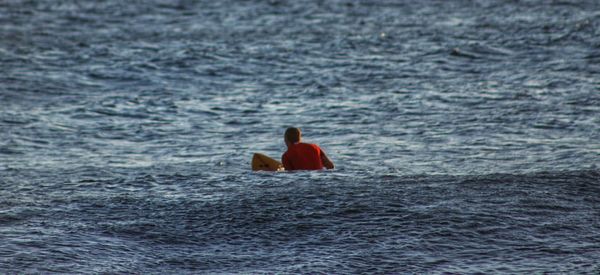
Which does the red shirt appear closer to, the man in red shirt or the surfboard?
the man in red shirt

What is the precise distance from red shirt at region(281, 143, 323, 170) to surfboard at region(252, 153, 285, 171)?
130 mm

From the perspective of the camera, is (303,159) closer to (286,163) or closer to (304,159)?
(304,159)

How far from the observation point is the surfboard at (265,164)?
15.8 metres

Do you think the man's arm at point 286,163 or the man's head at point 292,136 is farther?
the man's head at point 292,136

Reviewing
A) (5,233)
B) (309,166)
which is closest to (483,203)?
(309,166)

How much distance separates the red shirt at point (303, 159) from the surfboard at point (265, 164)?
0.13 metres

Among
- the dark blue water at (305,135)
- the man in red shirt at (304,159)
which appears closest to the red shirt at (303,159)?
the man in red shirt at (304,159)

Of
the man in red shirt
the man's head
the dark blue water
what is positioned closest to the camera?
the dark blue water

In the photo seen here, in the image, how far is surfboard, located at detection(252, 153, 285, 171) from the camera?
51.7 feet

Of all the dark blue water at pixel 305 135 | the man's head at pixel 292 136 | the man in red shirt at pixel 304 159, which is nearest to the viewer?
the dark blue water at pixel 305 135

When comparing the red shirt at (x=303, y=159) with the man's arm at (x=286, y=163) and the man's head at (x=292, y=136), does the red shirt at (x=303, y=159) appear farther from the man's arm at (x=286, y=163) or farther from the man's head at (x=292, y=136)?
the man's head at (x=292, y=136)

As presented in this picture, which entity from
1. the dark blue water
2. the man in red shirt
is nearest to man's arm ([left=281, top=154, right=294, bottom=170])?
the man in red shirt

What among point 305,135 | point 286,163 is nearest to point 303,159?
point 286,163

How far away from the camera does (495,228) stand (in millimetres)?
11914
